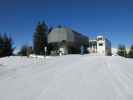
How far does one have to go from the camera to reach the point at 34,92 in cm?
657

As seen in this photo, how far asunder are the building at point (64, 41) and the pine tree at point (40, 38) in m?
2.10

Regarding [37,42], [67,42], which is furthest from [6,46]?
[67,42]

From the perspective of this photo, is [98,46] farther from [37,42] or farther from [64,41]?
[37,42]

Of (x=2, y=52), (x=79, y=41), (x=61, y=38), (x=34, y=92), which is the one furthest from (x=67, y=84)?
(x=2, y=52)

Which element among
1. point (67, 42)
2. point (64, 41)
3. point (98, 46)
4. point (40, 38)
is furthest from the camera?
point (98, 46)

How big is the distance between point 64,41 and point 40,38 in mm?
7686

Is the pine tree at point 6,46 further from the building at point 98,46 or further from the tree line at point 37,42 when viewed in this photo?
the building at point 98,46

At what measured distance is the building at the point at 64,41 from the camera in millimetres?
42875

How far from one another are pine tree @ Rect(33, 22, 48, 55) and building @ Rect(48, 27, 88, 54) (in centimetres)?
210

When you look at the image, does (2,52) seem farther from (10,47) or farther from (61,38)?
(61,38)

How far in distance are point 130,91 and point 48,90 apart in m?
2.96

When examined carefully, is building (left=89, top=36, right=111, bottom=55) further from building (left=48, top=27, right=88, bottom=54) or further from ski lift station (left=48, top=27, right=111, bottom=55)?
building (left=48, top=27, right=88, bottom=54)

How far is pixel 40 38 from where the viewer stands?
1881 inches

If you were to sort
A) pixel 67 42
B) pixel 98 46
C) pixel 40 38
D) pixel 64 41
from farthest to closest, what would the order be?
1. pixel 98 46
2. pixel 40 38
3. pixel 64 41
4. pixel 67 42
